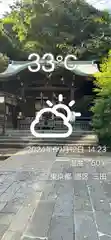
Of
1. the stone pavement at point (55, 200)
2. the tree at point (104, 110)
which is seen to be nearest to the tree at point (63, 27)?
the tree at point (104, 110)

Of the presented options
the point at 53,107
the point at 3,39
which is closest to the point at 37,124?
the point at 53,107

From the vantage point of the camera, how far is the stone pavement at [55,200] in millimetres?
2498

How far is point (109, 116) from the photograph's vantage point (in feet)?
24.1

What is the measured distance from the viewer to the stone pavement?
2498 mm

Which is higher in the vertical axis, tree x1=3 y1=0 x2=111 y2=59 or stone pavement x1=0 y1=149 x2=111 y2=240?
tree x1=3 y1=0 x2=111 y2=59

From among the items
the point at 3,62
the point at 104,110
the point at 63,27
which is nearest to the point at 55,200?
the point at 104,110

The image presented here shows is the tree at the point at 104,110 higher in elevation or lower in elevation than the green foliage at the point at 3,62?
lower

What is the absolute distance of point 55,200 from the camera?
11.2ft

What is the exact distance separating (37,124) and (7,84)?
15.8ft
